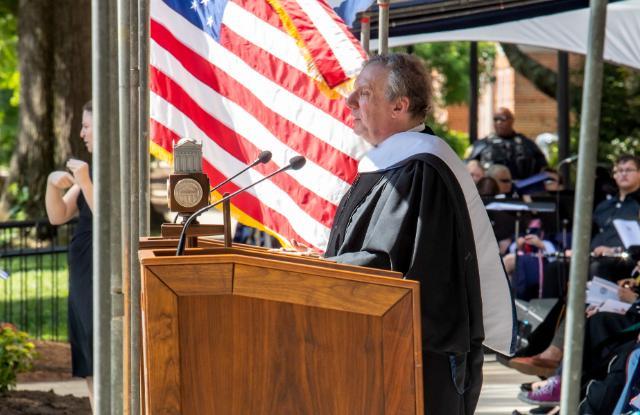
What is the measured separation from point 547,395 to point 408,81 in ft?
13.7

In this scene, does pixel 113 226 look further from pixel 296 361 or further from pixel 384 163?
pixel 384 163

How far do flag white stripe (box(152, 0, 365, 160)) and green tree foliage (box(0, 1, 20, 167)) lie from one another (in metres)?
17.4

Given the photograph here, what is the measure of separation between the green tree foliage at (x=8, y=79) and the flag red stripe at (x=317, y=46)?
17860 millimetres

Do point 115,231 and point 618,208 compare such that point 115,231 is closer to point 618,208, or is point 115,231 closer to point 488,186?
point 618,208

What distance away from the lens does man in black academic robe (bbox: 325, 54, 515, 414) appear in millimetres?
3564

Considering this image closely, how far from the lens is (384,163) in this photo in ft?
12.5

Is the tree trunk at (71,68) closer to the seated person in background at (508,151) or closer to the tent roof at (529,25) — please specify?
the seated person in background at (508,151)

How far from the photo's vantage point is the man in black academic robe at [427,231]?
11.7 feet

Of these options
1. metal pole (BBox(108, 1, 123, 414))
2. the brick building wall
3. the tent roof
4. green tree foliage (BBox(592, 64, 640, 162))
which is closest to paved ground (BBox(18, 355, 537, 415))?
the tent roof

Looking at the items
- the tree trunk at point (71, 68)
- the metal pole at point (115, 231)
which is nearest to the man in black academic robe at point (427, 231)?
the metal pole at point (115, 231)

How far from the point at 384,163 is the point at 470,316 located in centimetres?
58

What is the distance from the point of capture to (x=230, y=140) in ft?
19.6

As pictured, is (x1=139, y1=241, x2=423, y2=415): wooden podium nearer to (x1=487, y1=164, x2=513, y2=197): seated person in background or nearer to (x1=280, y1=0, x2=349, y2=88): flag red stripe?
(x1=280, y1=0, x2=349, y2=88): flag red stripe

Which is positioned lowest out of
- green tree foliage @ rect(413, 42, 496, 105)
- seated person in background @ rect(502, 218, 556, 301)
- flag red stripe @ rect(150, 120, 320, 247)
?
seated person in background @ rect(502, 218, 556, 301)
